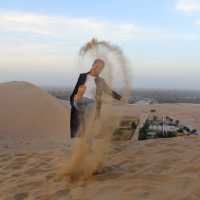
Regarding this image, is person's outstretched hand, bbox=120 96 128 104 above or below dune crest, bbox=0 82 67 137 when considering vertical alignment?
above

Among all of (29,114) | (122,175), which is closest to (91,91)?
(122,175)

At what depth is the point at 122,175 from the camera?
5605 millimetres

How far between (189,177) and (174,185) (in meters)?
0.29

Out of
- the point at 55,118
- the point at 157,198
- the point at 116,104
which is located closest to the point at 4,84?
the point at 55,118

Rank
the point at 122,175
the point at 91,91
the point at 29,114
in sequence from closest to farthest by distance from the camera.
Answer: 1. the point at 91,91
2. the point at 122,175
3. the point at 29,114

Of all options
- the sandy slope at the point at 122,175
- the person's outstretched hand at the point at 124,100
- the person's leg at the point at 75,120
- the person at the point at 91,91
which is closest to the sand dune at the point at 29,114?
the sandy slope at the point at 122,175

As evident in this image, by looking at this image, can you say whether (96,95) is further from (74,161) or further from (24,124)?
(24,124)

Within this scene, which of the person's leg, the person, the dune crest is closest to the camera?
the person

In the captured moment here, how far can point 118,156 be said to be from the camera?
22.4ft

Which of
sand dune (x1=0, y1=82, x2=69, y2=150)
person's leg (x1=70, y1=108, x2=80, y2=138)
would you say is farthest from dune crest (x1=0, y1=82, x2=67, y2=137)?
person's leg (x1=70, y1=108, x2=80, y2=138)

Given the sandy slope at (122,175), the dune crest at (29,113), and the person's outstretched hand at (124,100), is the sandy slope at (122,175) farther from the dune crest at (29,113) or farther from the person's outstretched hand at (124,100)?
the dune crest at (29,113)

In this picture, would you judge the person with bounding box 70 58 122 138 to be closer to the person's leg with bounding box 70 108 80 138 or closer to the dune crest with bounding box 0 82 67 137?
the person's leg with bounding box 70 108 80 138

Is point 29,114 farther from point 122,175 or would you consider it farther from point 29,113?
point 122,175

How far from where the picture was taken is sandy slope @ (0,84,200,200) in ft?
16.0
